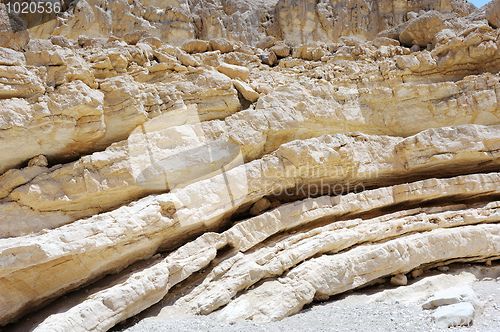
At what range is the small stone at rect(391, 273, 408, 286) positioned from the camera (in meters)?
7.26

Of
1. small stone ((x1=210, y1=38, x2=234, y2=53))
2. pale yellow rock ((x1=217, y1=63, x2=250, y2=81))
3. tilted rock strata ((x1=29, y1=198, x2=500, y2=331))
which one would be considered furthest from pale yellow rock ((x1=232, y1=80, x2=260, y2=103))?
tilted rock strata ((x1=29, y1=198, x2=500, y2=331))

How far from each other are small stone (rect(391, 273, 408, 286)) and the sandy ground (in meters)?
0.12

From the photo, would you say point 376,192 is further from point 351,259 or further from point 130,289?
point 130,289

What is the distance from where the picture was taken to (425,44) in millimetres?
12539

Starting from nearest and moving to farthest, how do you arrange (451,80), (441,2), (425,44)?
(451,80)
(425,44)
(441,2)

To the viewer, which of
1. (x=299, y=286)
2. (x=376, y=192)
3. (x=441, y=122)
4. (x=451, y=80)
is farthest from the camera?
(x=451, y=80)

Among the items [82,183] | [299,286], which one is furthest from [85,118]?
[299,286]

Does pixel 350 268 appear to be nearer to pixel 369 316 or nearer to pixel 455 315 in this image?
pixel 369 316

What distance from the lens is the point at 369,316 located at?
19.0ft

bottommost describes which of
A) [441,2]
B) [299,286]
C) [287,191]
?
[299,286]

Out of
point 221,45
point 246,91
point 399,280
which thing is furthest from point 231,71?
point 399,280

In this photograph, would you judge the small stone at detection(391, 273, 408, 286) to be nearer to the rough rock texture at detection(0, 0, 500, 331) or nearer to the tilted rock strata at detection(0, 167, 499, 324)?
the rough rock texture at detection(0, 0, 500, 331)

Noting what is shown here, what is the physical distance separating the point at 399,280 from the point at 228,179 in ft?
14.3

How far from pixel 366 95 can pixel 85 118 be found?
755 centimetres
